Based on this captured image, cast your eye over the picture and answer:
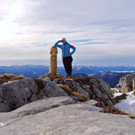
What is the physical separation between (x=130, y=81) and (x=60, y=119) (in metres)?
36.6

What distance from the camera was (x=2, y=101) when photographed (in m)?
8.59

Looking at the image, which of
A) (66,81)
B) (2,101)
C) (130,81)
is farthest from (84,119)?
(130,81)

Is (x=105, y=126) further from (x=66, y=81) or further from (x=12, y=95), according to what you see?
(x=66, y=81)

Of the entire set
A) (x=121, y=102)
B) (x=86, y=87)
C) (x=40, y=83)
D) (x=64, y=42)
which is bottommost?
(x=121, y=102)

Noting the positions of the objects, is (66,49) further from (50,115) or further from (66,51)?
(50,115)

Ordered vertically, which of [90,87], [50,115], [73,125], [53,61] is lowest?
[90,87]

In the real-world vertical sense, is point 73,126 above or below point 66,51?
below

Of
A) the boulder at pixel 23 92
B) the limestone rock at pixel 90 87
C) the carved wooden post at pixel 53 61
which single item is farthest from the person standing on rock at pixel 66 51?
the boulder at pixel 23 92

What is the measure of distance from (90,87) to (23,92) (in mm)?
10197

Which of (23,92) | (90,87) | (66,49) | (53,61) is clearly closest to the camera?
(23,92)

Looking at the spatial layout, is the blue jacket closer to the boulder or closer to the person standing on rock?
the person standing on rock

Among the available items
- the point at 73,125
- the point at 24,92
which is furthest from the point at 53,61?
the point at 73,125

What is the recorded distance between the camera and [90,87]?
18.4m

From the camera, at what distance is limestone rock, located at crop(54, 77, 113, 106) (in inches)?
677
